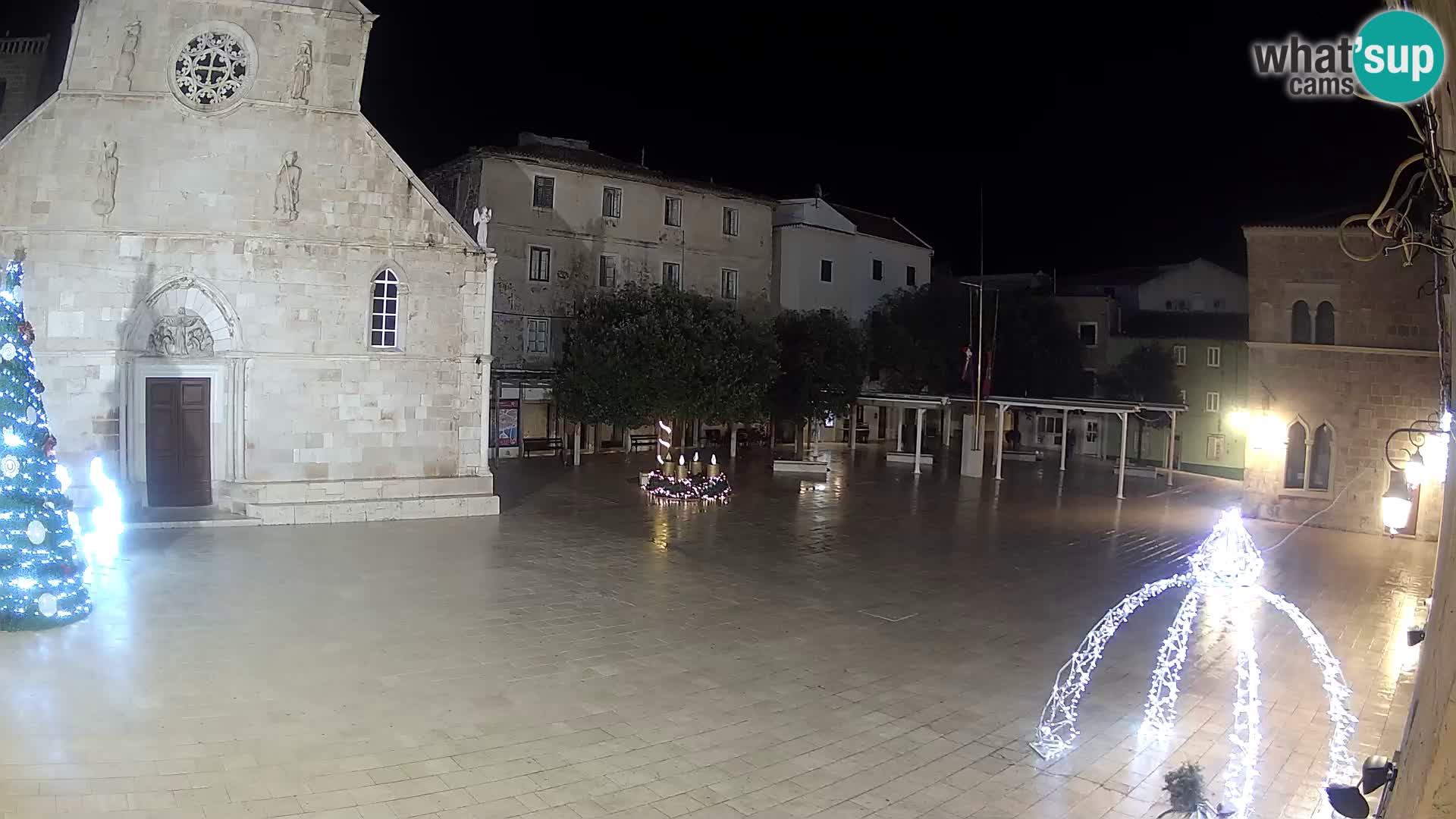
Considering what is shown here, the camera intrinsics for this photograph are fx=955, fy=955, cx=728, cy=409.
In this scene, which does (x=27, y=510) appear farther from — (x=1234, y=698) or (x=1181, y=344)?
(x=1181, y=344)

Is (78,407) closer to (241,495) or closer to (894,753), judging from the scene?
(241,495)

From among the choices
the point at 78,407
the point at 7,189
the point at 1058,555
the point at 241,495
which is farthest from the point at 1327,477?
the point at 7,189

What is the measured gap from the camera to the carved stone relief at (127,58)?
1791 cm

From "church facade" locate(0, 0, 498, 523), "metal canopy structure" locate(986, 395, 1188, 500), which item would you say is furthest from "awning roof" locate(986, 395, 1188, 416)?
"church facade" locate(0, 0, 498, 523)

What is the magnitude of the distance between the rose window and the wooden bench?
17300 mm

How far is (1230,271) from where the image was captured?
4828 centimetres

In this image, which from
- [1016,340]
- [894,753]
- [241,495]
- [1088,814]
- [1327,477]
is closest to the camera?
[1088,814]

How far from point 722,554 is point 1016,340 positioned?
99.1 ft

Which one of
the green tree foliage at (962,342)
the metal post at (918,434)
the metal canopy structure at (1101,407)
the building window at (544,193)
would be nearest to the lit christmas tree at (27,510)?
the building window at (544,193)

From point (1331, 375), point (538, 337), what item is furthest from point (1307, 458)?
point (538, 337)

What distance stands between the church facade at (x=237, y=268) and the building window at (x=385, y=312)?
0.16 feet

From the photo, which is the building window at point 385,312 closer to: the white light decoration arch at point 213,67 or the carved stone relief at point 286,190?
the carved stone relief at point 286,190

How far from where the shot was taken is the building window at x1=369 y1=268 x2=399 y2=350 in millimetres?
19734

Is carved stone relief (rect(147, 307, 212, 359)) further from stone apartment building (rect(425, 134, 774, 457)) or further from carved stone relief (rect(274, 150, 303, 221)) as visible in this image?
stone apartment building (rect(425, 134, 774, 457))
